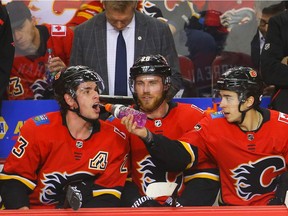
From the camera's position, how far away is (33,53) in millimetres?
4980

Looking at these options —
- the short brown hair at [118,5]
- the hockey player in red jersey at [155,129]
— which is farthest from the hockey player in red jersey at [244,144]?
the short brown hair at [118,5]

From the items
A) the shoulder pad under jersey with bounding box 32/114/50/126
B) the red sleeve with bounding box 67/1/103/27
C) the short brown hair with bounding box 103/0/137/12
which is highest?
the short brown hair with bounding box 103/0/137/12

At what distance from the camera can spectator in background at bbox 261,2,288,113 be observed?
14.5ft

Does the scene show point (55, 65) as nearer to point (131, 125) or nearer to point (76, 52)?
point (76, 52)

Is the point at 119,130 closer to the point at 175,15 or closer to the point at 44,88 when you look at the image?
the point at 44,88

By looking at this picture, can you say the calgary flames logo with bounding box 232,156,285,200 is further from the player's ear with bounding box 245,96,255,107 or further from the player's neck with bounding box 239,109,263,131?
the player's ear with bounding box 245,96,255,107

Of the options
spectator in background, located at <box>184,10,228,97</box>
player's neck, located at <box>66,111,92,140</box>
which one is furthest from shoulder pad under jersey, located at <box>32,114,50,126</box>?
spectator in background, located at <box>184,10,228,97</box>

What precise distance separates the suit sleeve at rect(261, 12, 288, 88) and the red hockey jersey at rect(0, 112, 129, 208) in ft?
4.08

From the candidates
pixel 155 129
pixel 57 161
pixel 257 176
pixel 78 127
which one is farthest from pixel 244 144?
pixel 57 161

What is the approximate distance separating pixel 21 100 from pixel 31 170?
937mm

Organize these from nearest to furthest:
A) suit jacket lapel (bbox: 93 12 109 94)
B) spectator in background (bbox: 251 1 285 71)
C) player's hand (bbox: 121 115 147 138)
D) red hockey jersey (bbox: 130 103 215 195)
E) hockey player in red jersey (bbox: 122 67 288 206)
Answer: player's hand (bbox: 121 115 147 138) < hockey player in red jersey (bbox: 122 67 288 206) < red hockey jersey (bbox: 130 103 215 195) < suit jacket lapel (bbox: 93 12 109 94) < spectator in background (bbox: 251 1 285 71)

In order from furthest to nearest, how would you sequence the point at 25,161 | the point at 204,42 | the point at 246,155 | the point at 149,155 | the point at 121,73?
the point at 204,42 < the point at 121,73 < the point at 149,155 < the point at 246,155 < the point at 25,161

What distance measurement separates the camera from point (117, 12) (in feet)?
14.7

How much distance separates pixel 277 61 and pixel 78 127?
1.46m
